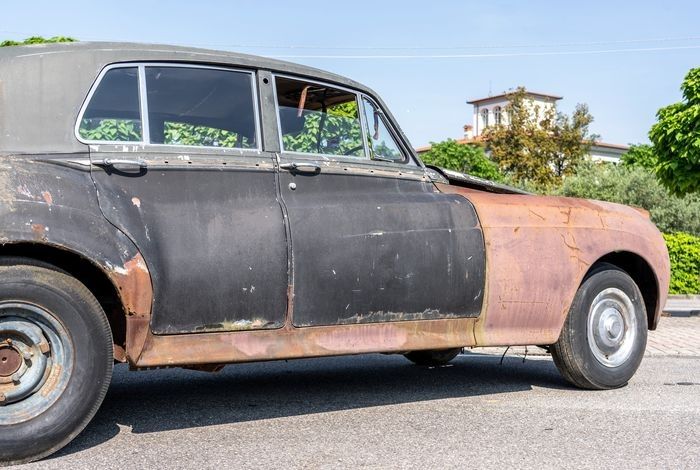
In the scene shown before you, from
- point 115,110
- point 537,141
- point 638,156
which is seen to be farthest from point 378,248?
point 638,156

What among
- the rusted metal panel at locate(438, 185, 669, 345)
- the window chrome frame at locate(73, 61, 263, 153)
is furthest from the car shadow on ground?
the window chrome frame at locate(73, 61, 263, 153)

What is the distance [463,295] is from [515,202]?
776 mm

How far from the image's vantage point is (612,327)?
6.12 metres

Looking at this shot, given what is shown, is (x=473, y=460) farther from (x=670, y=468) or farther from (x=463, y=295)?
(x=463, y=295)

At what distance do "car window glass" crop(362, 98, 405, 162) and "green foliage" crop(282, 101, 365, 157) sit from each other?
2.8 inches

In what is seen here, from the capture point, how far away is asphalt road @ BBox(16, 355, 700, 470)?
4.15 meters

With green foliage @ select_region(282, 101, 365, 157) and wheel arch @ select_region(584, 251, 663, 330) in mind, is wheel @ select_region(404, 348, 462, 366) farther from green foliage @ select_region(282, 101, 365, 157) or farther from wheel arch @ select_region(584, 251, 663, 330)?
green foliage @ select_region(282, 101, 365, 157)

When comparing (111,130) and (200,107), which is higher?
(200,107)

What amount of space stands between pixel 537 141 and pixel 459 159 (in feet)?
24.4

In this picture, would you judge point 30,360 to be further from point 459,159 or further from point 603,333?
point 459,159

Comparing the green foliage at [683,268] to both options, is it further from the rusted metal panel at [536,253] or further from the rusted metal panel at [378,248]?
the rusted metal panel at [378,248]

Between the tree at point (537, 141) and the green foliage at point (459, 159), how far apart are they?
4094 mm

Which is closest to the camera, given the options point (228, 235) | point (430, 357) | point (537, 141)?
point (228, 235)

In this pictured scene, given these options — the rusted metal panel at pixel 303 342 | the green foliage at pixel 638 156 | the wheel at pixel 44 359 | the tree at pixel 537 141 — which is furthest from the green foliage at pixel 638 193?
the wheel at pixel 44 359
